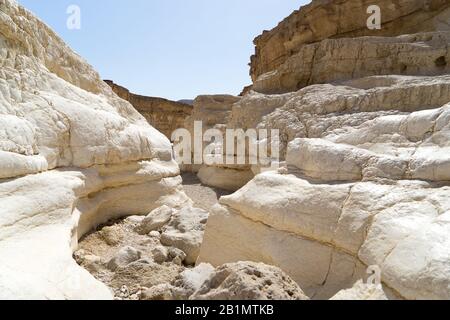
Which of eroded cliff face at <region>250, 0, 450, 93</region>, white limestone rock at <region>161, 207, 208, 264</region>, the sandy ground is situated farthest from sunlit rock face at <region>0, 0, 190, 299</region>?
eroded cliff face at <region>250, 0, 450, 93</region>

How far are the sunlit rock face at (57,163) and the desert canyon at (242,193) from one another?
16 mm

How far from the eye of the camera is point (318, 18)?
40.4 ft

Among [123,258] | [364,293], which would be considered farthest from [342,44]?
[123,258]

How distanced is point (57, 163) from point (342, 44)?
542 centimetres

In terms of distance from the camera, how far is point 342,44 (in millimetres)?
5934

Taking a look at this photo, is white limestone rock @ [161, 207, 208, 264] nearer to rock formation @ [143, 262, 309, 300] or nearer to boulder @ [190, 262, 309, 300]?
rock formation @ [143, 262, 309, 300]

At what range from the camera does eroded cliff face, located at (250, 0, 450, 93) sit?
217 inches

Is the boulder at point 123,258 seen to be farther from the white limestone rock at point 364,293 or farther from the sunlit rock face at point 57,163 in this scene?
the white limestone rock at point 364,293

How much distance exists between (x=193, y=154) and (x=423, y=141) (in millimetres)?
7680

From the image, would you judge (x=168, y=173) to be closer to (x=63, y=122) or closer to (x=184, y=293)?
(x=63, y=122)

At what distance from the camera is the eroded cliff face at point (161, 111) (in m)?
18.2

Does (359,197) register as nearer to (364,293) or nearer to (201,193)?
(364,293)

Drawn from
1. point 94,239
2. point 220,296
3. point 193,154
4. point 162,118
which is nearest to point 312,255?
point 220,296

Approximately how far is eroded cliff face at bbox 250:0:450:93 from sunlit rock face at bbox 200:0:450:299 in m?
0.22
